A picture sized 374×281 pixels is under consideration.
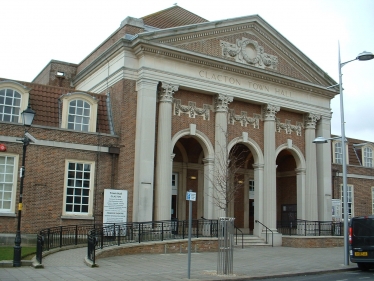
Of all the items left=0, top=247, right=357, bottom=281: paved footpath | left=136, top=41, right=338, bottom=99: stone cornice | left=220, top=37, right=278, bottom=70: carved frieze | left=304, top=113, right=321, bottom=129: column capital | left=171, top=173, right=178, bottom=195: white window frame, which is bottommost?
left=0, top=247, right=357, bottom=281: paved footpath

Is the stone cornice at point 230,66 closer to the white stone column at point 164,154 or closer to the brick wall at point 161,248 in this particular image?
the white stone column at point 164,154

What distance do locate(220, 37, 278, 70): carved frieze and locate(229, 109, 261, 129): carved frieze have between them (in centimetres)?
286

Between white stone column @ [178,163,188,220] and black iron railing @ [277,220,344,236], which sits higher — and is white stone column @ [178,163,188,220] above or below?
above

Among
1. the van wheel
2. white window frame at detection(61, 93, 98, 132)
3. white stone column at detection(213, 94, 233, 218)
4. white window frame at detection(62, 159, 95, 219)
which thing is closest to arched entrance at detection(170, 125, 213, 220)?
white stone column at detection(213, 94, 233, 218)

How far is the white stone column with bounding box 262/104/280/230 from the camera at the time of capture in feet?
90.6

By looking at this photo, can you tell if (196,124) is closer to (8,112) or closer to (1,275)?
(8,112)

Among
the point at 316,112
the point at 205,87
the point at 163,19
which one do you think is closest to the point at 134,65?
the point at 205,87

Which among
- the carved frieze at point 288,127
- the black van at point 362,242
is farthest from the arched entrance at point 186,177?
the black van at point 362,242

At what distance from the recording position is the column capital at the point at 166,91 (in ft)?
81.3

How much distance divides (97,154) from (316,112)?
14.4 metres

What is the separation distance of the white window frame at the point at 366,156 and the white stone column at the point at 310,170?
354 inches

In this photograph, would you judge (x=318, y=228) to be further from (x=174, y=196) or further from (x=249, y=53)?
(x=249, y=53)

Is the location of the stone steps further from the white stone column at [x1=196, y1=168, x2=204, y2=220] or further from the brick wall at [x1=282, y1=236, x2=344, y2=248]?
the white stone column at [x1=196, y1=168, x2=204, y2=220]

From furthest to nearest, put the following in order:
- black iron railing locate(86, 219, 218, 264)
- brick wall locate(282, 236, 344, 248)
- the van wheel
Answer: brick wall locate(282, 236, 344, 248) → black iron railing locate(86, 219, 218, 264) → the van wheel
